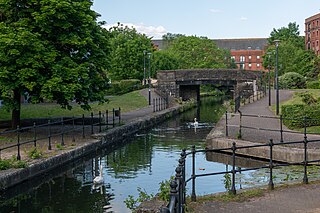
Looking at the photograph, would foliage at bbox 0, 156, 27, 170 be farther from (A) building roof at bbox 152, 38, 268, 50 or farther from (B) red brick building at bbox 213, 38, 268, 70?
(A) building roof at bbox 152, 38, 268, 50

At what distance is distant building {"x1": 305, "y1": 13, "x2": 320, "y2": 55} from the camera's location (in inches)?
3625

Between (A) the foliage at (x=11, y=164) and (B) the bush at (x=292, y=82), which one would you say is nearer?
(A) the foliage at (x=11, y=164)

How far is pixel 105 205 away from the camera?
12.6 meters

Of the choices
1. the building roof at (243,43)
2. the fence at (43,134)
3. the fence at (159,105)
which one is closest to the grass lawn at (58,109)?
the fence at (159,105)

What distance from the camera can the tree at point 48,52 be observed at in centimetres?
1917

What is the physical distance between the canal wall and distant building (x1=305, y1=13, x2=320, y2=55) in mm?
67328

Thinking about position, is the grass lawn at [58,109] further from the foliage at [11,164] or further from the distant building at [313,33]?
the distant building at [313,33]

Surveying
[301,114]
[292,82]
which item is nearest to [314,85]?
[292,82]

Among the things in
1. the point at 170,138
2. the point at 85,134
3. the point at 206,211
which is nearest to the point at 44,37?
the point at 85,134

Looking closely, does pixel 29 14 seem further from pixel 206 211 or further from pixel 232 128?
pixel 206 211

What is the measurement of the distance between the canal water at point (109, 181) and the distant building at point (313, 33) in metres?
76.2

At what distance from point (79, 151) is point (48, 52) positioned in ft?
15.7

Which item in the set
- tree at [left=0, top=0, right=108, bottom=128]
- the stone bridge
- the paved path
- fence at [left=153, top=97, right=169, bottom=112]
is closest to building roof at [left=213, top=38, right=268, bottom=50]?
the stone bridge

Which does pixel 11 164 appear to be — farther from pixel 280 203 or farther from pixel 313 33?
pixel 313 33
